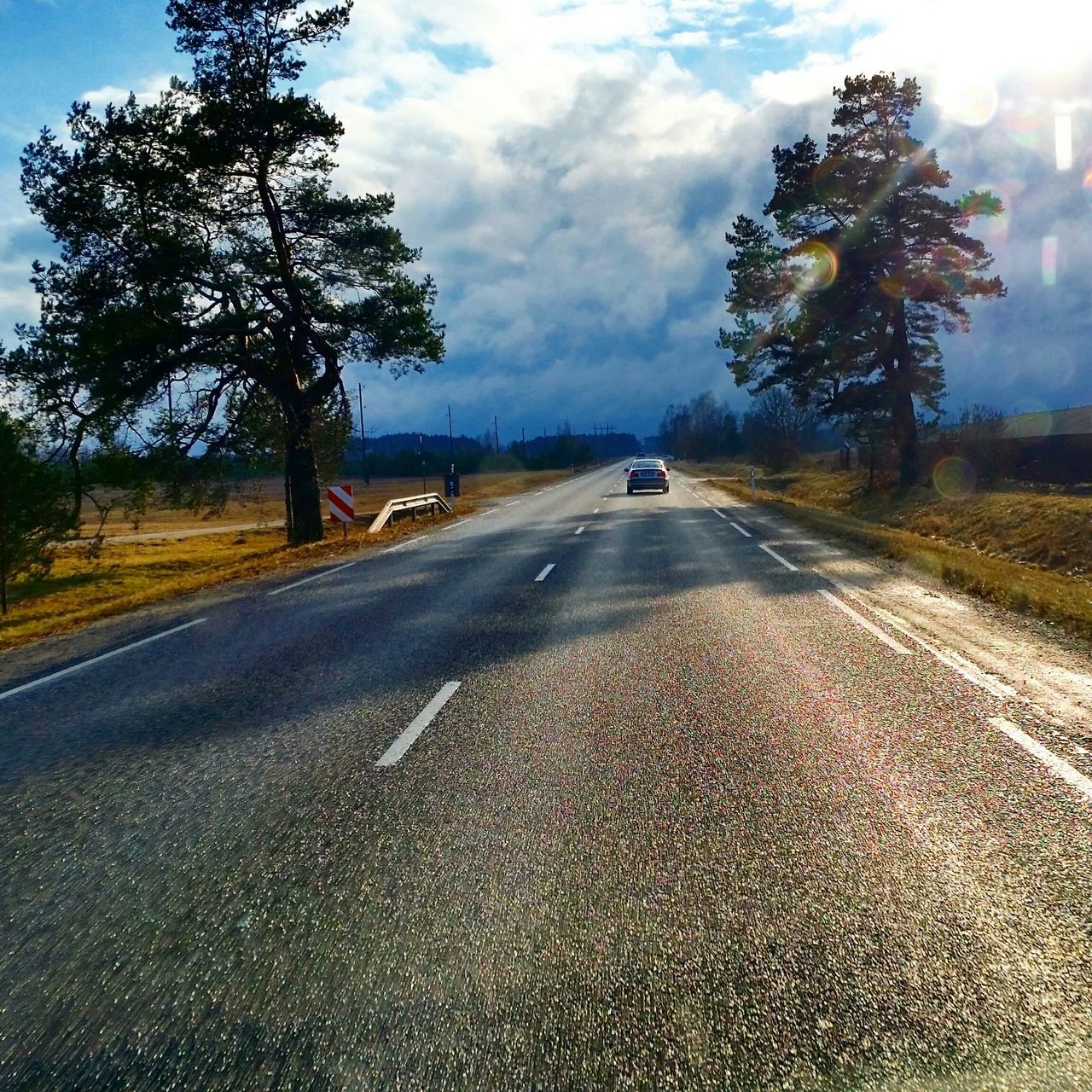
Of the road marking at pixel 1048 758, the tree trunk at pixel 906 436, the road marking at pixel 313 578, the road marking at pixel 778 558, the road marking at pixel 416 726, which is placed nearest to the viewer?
the road marking at pixel 1048 758

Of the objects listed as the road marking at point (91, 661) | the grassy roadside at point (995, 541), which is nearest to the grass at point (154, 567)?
the road marking at point (91, 661)

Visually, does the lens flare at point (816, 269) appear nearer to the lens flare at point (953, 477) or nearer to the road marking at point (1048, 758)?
the lens flare at point (953, 477)

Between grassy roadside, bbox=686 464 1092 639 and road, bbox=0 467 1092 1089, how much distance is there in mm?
3951

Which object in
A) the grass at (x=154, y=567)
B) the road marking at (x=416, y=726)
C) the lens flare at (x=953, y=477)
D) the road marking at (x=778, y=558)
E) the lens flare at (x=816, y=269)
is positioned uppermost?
the lens flare at (x=816, y=269)

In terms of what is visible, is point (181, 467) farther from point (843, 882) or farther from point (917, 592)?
point (843, 882)

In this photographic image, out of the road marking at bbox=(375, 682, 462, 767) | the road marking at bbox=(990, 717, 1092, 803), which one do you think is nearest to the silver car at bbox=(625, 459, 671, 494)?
the road marking at bbox=(375, 682, 462, 767)

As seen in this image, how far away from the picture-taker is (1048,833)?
4133 mm

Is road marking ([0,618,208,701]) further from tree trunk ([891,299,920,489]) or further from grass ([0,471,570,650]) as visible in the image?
tree trunk ([891,299,920,489])

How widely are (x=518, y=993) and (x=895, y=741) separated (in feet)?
11.5

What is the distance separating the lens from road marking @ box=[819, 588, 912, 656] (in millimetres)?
8320

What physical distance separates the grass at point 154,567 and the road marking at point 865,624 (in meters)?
10.4

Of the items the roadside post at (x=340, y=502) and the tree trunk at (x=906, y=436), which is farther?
the tree trunk at (x=906, y=436)

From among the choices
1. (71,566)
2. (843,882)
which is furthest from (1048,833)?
(71,566)

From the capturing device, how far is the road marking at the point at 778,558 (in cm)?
1425
